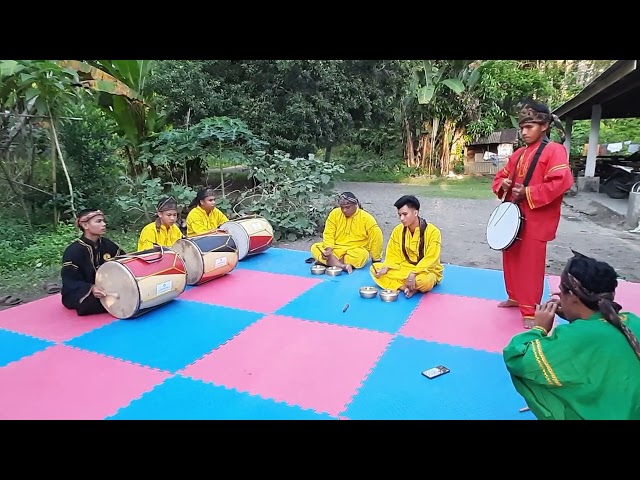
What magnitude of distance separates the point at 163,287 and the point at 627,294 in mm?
4974

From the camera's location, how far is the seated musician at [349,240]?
571 cm

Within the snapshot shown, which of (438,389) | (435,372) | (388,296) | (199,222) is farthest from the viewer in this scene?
(199,222)

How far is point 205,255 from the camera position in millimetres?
5074

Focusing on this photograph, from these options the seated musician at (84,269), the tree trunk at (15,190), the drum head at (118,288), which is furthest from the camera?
the tree trunk at (15,190)

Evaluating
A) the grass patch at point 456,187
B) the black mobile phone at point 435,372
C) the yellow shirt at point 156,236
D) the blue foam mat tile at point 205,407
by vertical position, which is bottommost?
the grass patch at point 456,187

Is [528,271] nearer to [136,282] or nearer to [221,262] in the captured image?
[221,262]

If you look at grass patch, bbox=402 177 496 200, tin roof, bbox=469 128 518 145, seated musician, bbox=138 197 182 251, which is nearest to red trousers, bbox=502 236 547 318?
seated musician, bbox=138 197 182 251

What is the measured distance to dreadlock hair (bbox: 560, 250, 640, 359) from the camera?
1875 mm

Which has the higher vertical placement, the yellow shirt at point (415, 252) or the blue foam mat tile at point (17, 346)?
the yellow shirt at point (415, 252)

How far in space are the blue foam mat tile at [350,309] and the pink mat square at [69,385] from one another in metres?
1.59

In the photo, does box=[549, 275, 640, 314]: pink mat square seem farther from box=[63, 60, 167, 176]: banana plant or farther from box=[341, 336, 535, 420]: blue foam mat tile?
box=[63, 60, 167, 176]: banana plant

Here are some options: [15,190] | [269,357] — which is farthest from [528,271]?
[15,190]

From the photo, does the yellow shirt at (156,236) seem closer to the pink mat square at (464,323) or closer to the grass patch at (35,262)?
the grass patch at (35,262)

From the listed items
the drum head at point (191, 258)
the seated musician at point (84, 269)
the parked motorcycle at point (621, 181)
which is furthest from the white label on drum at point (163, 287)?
the parked motorcycle at point (621, 181)
